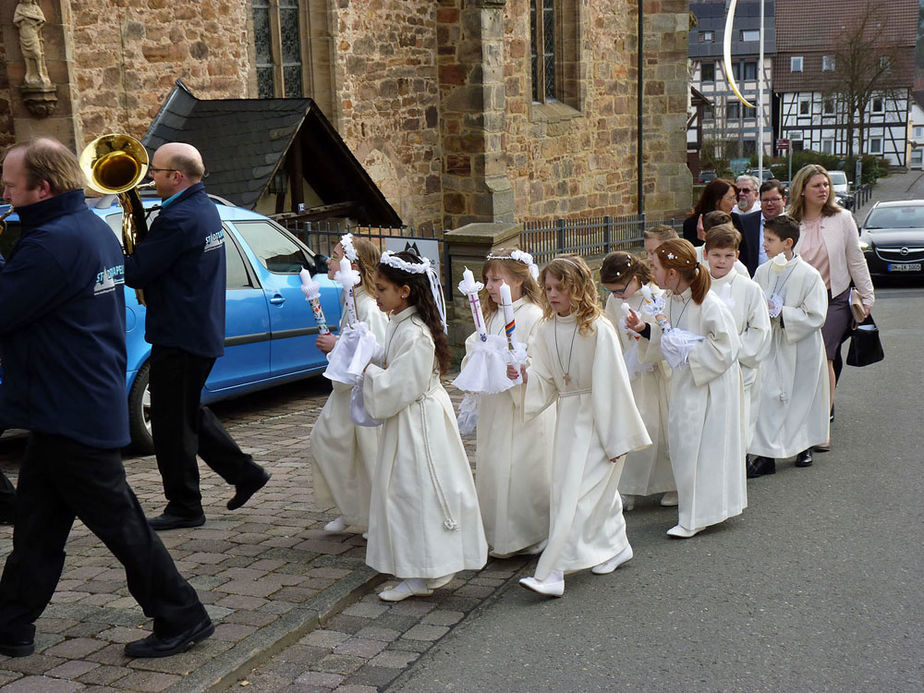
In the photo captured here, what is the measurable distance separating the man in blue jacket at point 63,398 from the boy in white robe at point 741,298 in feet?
11.9

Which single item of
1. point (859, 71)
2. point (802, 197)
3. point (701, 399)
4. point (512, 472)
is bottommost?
point (512, 472)

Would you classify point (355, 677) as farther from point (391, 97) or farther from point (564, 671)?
point (391, 97)

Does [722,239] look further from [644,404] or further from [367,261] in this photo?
[367,261]

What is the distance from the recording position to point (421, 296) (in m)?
5.34

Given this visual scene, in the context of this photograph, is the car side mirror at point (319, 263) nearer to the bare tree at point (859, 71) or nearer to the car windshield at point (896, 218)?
the car windshield at point (896, 218)

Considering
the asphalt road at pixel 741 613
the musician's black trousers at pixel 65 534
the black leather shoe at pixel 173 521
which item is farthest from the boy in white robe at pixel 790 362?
the musician's black trousers at pixel 65 534

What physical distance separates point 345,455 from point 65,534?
1829 millimetres

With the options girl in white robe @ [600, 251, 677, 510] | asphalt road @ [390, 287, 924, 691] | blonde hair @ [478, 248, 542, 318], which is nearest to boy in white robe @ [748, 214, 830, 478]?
asphalt road @ [390, 287, 924, 691]

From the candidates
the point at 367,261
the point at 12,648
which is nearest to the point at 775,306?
→ the point at 367,261

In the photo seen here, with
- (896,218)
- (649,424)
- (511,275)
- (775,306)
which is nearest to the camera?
(511,275)

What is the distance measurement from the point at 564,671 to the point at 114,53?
32.5 feet

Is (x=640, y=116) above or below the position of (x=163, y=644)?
above

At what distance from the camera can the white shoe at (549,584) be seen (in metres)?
5.35

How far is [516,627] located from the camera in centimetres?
509
